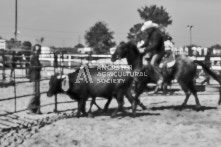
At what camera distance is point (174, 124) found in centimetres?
719

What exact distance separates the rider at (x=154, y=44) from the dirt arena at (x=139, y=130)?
1.14 metres

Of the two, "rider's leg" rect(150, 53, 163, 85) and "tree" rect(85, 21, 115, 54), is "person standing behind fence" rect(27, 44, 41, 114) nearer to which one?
"rider's leg" rect(150, 53, 163, 85)

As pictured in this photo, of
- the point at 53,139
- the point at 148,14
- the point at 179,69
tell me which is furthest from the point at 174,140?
the point at 148,14

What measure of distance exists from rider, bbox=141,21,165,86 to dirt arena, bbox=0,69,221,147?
1.14m

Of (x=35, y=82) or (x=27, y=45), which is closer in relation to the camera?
(x=35, y=82)

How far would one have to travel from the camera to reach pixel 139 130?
676 centimetres

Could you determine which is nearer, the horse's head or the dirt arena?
the dirt arena

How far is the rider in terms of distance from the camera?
8.99 m

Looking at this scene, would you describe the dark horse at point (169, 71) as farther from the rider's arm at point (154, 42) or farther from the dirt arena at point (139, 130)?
the dirt arena at point (139, 130)

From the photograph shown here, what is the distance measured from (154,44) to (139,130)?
9.45 ft

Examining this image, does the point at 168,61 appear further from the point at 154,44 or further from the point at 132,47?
the point at 132,47

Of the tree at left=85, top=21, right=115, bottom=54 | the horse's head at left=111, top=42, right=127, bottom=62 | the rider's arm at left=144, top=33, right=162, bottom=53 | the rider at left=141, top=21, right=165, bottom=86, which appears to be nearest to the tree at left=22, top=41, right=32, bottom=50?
the rider at left=141, top=21, right=165, bottom=86

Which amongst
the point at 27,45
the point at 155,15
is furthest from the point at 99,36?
the point at 27,45

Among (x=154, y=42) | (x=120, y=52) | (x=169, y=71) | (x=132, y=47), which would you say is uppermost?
(x=154, y=42)
